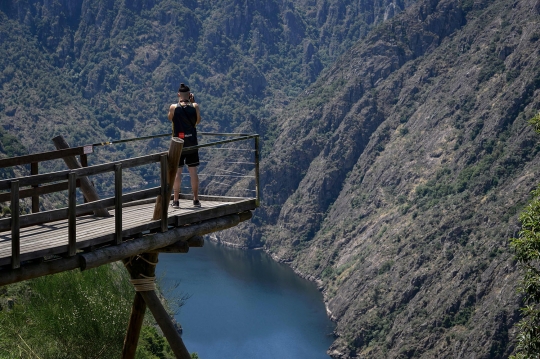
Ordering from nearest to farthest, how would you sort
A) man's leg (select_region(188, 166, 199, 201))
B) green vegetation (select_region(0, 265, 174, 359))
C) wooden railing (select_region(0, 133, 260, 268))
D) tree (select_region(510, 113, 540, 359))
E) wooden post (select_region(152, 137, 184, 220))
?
wooden railing (select_region(0, 133, 260, 268)) < wooden post (select_region(152, 137, 184, 220)) < man's leg (select_region(188, 166, 199, 201)) < tree (select_region(510, 113, 540, 359)) < green vegetation (select_region(0, 265, 174, 359))

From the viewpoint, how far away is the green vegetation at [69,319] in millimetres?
19375

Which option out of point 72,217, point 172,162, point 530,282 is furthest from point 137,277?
point 530,282

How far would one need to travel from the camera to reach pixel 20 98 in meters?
197

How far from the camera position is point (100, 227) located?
12.5 metres

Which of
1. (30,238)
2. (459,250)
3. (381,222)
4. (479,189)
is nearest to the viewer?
(30,238)

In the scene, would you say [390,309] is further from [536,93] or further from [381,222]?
[536,93]

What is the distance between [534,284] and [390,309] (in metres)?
98.2

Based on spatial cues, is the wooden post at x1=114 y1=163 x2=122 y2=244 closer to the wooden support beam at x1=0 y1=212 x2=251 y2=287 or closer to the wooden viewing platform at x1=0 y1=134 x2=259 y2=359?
the wooden viewing platform at x1=0 y1=134 x2=259 y2=359

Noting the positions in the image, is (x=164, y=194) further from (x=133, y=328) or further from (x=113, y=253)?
(x=133, y=328)

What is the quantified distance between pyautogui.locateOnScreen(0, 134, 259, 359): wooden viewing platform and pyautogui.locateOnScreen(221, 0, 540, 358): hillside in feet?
272

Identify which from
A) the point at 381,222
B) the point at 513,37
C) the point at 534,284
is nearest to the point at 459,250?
the point at 381,222

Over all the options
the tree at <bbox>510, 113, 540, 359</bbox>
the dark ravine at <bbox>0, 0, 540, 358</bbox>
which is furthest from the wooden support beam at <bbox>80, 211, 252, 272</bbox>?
the dark ravine at <bbox>0, 0, 540, 358</bbox>

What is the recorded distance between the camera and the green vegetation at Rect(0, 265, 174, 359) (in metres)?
19.4

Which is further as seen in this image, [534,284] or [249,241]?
[249,241]
